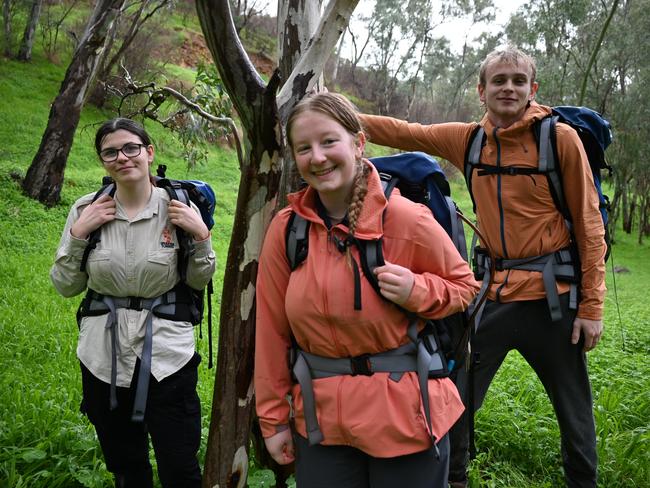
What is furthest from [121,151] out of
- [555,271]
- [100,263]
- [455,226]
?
[555,271]

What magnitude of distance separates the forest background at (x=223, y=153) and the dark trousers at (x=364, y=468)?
83cm

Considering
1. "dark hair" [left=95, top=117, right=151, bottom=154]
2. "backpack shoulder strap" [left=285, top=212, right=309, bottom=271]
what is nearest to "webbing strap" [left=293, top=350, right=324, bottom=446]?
"backpack shoulder strap" [left=285, top=212, right=309, bottom=271]

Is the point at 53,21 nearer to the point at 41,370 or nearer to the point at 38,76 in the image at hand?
the point at 38,76

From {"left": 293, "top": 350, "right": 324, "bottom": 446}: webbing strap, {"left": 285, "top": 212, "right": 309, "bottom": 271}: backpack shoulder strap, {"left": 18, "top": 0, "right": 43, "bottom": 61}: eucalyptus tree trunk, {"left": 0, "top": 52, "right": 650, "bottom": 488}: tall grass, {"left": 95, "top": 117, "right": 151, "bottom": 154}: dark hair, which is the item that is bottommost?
{"left": 0, "top": 52, "right": 650, "bottom": 488}: tall grass

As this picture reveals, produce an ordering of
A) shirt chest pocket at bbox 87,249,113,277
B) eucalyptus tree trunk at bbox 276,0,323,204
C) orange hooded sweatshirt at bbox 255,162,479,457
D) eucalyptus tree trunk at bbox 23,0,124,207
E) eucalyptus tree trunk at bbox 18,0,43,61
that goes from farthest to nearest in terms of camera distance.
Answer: eucalyptus tree trunk at bbox 18,0,43,61 < eucalyptus tree trunk at bbox 23,0,124,207 < eucalyptus tree trunk at bbox 276,0,323,204 < shirt chest pocket at bbox 87,249,113,277 < orange hooded sweatshirt at bbox 255,162,479,457

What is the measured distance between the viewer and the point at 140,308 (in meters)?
2.44

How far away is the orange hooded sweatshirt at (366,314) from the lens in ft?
5.70

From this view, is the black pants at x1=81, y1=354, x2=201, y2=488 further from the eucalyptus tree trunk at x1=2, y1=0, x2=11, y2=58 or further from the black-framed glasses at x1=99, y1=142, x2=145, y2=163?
the eucalyptus tree trunk at x1=2, y1=0, x2=11, y2=58

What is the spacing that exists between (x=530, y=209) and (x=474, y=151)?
1.33 feet

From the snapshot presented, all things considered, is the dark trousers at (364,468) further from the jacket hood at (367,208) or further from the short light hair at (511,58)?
the short light hair at (511,58)

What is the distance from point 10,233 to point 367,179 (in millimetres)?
8674

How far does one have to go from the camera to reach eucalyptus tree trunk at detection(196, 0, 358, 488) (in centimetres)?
228

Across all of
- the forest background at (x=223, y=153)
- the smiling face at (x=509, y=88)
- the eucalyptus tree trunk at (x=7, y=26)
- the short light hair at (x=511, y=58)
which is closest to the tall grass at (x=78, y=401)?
the forest background at (x=223, y=153)

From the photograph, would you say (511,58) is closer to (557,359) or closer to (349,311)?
(557,359)
